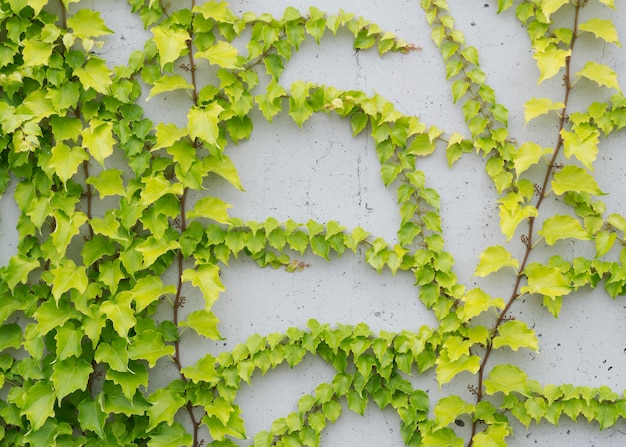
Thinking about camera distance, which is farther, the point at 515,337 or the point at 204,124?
the point at 515,337

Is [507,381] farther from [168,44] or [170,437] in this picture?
[168,44]

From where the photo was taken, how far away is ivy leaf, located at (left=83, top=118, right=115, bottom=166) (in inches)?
88.0

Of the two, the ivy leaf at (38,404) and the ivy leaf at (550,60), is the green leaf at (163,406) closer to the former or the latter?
→ the ivy leaf at (38,404)

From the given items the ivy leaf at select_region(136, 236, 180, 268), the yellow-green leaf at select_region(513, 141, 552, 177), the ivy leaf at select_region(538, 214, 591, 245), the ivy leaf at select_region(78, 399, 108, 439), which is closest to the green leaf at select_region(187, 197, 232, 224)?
the ivy leaf at select_region(136, 236, 180, 268)

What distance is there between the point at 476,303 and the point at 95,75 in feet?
4.98

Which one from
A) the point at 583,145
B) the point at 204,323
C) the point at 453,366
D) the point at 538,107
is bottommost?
the point at 453,366

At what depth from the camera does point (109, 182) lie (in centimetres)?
233

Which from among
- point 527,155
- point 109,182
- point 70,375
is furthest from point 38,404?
point 527,155

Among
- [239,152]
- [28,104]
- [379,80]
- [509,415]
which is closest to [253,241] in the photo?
[239,152]

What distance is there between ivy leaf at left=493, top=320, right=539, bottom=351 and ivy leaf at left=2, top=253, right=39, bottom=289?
1624 millimetres

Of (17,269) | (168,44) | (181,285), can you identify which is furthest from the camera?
(181,285)

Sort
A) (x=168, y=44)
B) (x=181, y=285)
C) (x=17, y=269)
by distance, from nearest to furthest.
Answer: (x=168, y=44)
(x=17, y=269)
(x=181, y=285)

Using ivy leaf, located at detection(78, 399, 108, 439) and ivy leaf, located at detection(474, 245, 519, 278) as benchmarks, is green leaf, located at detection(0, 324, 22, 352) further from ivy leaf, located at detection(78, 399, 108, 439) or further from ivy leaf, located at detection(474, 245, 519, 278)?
ivy leaf, located at detection(474, 245, 519, 278)

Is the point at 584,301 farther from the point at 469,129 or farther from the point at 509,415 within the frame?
the point at 469,129
